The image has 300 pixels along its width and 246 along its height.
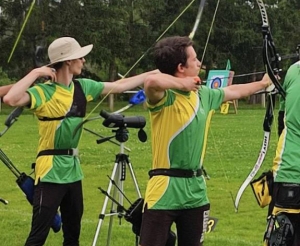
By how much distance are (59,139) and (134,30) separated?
1175 inches

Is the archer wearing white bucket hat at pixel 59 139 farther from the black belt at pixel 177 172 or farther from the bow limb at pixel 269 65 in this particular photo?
the black belt at pixel 177 172

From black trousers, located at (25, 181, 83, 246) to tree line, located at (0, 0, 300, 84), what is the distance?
21.4 m

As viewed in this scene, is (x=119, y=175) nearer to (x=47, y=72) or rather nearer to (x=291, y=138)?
(x=47, y=72)

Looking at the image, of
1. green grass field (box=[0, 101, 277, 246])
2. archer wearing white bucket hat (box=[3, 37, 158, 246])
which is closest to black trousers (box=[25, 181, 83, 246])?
archer wearing white bucket hat (box=[3, 37, 158, 246])

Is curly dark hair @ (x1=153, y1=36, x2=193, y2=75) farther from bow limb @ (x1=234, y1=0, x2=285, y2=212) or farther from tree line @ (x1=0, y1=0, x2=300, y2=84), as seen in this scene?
tree line @ (x1=0, y1=0, x2=300, y2=84)

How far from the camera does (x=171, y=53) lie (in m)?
3.97

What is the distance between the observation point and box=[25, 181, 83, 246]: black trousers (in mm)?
4844

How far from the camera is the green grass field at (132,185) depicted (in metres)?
6.53

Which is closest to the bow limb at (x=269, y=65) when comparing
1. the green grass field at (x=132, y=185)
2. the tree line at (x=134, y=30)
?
the green grass field at (x=132, y=185)

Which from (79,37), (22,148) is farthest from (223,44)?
(22,148)

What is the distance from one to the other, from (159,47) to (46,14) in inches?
912

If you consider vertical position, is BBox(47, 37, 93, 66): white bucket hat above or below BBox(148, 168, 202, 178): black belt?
above

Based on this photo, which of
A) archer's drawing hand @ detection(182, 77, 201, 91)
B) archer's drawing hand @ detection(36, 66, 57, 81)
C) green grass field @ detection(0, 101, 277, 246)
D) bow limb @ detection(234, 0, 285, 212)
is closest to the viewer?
archer's drawing hand @ detection(182, 77, 201, 91)

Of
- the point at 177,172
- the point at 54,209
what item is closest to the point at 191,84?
the point at 177,172
